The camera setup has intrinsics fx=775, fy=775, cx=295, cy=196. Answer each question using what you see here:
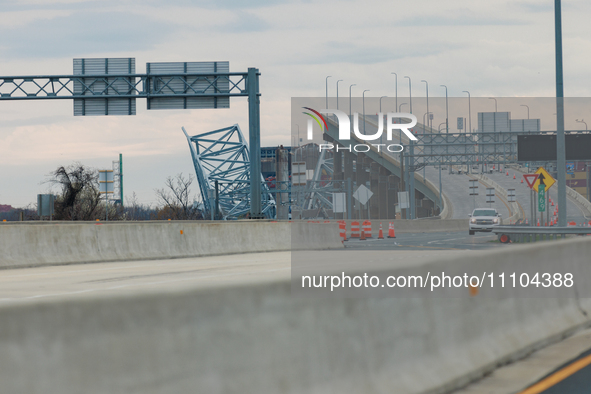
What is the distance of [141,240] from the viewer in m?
21.0

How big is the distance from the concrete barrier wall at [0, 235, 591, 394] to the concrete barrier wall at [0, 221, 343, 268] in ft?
42.6

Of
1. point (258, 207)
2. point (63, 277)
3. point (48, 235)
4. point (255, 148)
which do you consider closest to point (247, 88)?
point (255, 148)

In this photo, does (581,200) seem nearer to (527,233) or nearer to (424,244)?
(527,233)

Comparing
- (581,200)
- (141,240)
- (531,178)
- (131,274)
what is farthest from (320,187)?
(131,274)

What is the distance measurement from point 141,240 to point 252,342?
16.6 m

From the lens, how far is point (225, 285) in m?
4.77

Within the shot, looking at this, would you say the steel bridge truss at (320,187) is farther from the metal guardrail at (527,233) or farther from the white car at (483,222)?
the metal guardrail at (527,233)

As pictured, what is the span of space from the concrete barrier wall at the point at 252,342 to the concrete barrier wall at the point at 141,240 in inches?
511

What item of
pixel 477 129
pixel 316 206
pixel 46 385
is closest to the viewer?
pixel 46 385

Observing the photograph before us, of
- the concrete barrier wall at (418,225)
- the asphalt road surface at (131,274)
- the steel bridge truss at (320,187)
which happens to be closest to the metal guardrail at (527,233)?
the asphalt road surface at (131,274)

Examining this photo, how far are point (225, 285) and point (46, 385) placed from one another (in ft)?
4.45

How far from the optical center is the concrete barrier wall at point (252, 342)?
12.4 feet

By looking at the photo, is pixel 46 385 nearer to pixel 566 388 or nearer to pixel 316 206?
pixel 566 388

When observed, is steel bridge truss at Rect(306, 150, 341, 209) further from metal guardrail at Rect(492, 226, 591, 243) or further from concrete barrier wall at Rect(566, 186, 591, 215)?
metal guardrail at Rect(492, 226, 591, 243)
